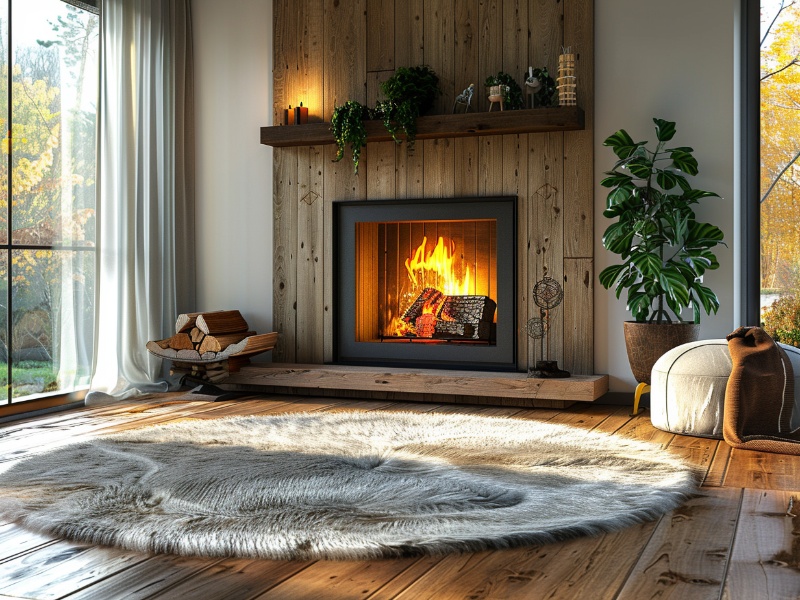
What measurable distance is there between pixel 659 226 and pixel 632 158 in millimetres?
398

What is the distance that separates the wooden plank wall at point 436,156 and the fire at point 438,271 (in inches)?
14.2

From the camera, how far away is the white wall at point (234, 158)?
18.5ft

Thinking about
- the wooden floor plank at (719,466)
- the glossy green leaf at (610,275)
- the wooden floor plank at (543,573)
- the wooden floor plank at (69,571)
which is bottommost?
the wooden floor plank at (719,466)

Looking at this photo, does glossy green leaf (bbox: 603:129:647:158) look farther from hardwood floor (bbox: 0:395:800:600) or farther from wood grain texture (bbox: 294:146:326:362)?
hardwood floor (bbox: 0:395:800:600)

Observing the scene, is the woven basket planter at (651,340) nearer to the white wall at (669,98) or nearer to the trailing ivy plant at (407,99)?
the white wall at (669,98)

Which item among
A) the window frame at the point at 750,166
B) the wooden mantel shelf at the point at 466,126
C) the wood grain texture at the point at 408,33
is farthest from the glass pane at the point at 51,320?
the window frame at the point at 750,166

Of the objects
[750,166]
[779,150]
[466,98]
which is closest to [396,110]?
[466,98]

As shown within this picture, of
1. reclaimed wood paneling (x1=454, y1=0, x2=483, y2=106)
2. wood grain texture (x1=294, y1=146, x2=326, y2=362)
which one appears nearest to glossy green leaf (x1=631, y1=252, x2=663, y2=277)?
reclaimed wood paneling (x1=454, y1=0, x2=483, y2=106)

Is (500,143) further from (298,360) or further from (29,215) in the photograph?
(29,215)

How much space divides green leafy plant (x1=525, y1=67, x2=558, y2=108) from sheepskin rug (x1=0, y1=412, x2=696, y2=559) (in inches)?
77.2

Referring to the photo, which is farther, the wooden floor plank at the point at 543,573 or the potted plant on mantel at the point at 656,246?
the potted plant on mantel at the point at 656,246

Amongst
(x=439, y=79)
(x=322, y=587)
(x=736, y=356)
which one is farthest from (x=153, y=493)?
(x=439, y=79)

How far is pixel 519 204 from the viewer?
500 centimetres

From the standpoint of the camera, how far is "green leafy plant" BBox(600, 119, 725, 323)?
4395mm
